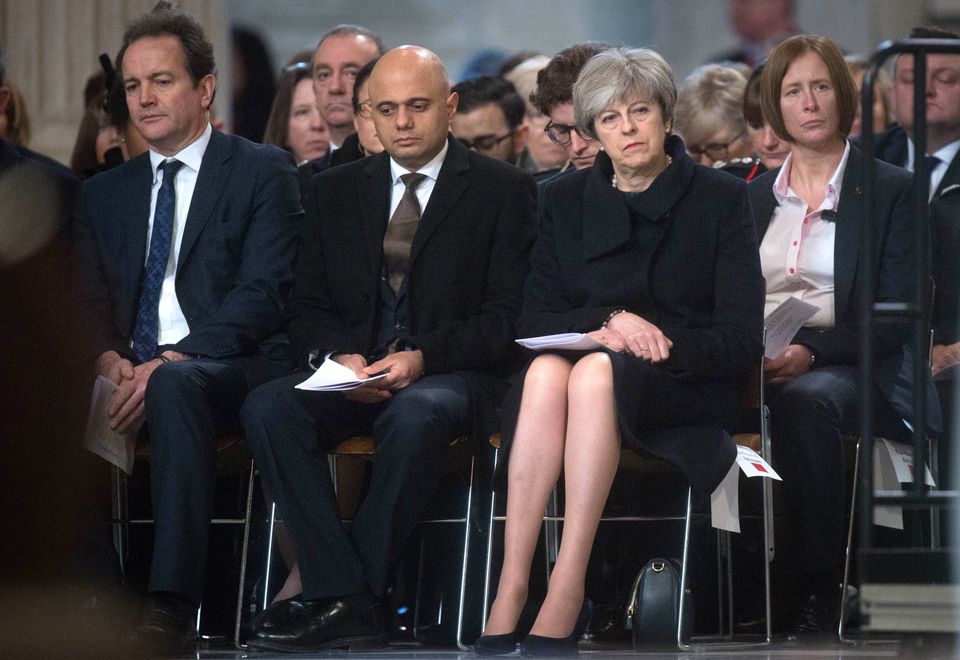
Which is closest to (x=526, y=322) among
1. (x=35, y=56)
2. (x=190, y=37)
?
(x=190, y=37)

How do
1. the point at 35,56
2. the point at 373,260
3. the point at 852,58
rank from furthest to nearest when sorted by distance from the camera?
1. the point at 35,56
2. the point at 852,58
3. the point at 373,260

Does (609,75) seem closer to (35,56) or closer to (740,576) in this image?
(740,576)

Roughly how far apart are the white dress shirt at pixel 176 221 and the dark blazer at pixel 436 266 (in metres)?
0.36

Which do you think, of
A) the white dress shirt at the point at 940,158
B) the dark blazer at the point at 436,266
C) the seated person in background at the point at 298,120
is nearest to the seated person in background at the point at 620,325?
the dark blazer at the point at 436,266

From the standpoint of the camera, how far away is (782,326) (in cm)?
424

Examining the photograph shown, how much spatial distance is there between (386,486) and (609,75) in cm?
129

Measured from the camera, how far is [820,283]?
15.2ft

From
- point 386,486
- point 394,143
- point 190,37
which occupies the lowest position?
point 386,486

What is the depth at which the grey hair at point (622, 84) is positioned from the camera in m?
4.29

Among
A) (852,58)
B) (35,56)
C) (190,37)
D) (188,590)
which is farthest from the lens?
(35,56)

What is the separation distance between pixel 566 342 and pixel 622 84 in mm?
796

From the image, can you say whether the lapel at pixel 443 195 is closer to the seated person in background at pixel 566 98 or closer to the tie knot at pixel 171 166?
the seated person in background at pixel 566 98

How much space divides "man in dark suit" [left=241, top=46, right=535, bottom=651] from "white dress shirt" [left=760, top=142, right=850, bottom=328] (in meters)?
0.75

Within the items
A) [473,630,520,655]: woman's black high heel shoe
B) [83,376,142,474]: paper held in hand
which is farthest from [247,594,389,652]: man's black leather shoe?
[83,376,142,474]: paper held in hand
